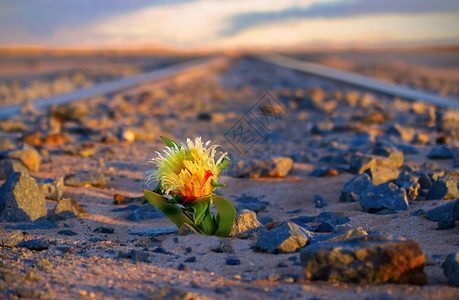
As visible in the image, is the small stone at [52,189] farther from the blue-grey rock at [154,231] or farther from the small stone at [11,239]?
the small stone at [11,239]

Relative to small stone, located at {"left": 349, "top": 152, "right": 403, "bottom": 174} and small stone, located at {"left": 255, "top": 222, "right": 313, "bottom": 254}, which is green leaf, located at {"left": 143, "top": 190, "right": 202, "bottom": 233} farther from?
small stone, located at {"left": 349, "top": 152, "right": 403, "bottom": 174}

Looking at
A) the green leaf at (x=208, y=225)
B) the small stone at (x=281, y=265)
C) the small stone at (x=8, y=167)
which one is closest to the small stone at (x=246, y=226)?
the green leaf at (x=208, y=225)

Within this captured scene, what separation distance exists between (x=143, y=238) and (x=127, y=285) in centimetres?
105

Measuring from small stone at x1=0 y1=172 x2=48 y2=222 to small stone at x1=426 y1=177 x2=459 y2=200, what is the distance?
3.66m

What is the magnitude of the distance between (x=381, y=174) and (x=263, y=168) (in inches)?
59.3

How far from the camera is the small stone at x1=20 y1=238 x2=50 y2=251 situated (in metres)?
3.20

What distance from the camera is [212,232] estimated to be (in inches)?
140

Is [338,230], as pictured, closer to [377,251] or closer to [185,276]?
[377,251]

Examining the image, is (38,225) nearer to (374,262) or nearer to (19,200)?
(19,200)

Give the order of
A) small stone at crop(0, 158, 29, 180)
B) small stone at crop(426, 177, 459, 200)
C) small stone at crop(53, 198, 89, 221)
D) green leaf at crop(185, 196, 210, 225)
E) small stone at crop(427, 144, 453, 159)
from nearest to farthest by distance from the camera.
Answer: green leaf at crop(185, 196, 210, 225) < small stone at crop(53, 198, 89, 221) < small stone at crop(426, 177, 459, 200) < small stone at crop(0, 158, 29, 180) < small stone at crop(427, 144, 453, 159)

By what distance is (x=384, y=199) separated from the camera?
4.27 metres

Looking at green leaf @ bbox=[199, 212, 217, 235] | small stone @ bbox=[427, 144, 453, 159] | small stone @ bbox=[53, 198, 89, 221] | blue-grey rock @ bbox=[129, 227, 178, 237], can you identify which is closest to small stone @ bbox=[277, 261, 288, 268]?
green leaf @ bbox=[199, 212, 217, 235]

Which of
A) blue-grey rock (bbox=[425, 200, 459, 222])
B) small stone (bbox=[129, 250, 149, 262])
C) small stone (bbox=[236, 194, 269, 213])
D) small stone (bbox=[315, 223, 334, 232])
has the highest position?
blue-grey rock (bbox=[425, 200, 459, 222])

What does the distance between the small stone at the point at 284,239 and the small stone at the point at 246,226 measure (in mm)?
→ 295
